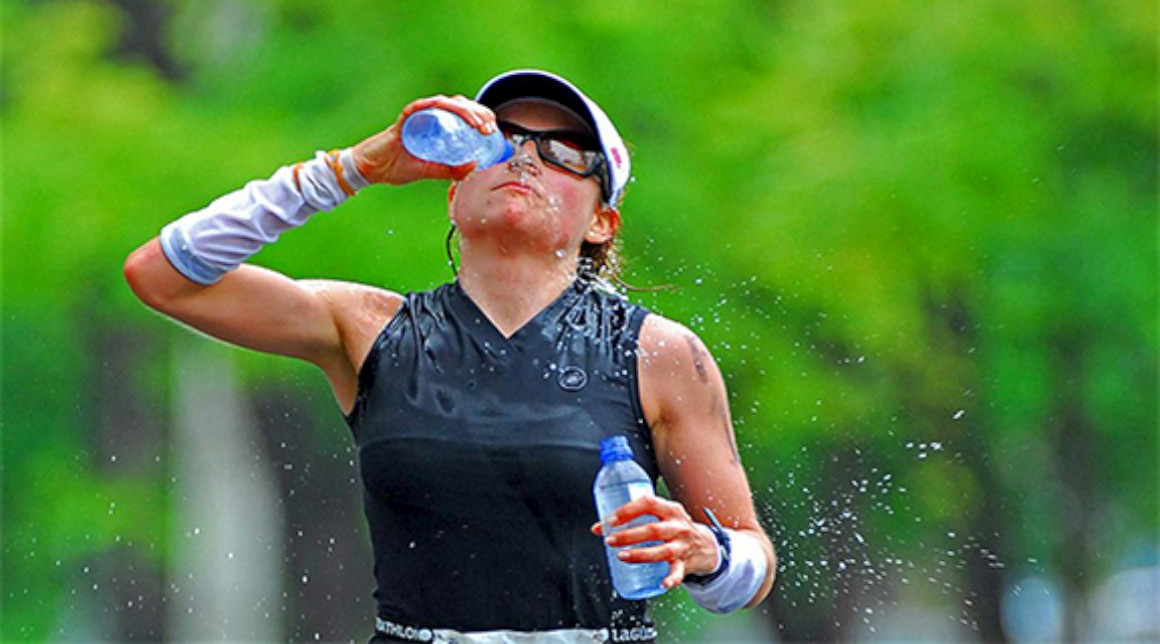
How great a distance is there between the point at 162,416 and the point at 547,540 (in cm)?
1069

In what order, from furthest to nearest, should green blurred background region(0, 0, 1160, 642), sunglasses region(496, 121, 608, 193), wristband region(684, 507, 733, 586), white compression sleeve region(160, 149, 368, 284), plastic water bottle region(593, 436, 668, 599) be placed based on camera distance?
green blurred background region(0, 0, 1160, 642)
sunglasses region(496, 121, 608, 193)
white compression sleeve region(160, 149, 368, 284)
wristband region(684, 507, 733, 586)
plastic water bottle region(593, 436, 668, 599)

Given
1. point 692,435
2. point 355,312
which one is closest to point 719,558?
point 692,435

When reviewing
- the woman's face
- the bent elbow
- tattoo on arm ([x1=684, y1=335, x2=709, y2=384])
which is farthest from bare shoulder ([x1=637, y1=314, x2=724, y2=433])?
the bent elbow

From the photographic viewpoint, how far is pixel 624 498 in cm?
430

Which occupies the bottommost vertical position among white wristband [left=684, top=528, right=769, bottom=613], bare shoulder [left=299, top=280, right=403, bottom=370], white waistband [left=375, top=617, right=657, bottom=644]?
white waistband [left=375, top=617, right=657, bottom=644]

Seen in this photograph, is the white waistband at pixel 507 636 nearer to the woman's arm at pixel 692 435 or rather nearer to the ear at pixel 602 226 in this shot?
the woman's arm at pixel 692 435

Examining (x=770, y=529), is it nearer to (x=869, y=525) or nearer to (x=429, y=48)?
(x=429, y=48)

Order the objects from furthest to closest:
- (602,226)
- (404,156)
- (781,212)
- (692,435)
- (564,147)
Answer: (781,212) < (602,226) < (564,147) < (692,435) < (404,156)

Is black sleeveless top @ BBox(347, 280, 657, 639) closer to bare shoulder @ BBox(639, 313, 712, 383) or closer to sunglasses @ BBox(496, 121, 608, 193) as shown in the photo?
bare shoulder @ BBox(639, 313, 712, 383)

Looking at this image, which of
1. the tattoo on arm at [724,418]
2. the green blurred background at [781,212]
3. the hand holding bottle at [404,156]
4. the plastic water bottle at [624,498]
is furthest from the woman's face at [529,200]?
the green blurred background at [781,212]

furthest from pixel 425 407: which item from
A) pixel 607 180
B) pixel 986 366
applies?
pixel 986 366

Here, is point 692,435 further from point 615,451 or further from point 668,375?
point 615,451

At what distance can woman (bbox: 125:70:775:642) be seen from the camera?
4480 mm

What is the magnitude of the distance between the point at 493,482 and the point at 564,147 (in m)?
0.78
